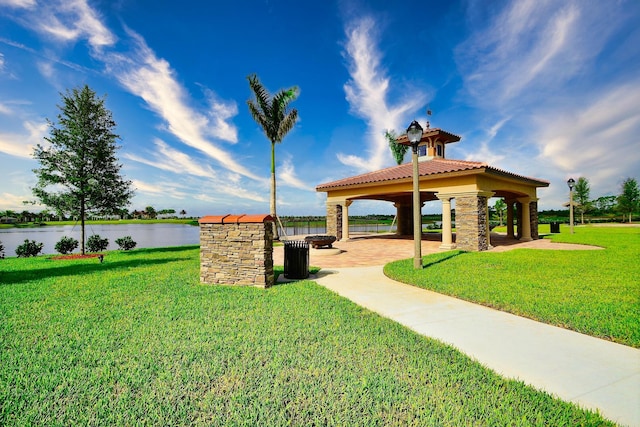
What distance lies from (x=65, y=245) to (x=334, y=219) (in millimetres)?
15872

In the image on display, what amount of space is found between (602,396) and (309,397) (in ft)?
9.23

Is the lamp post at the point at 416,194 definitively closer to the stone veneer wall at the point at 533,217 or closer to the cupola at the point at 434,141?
the cupola at the point at 434,141

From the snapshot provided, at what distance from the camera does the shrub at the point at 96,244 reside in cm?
1678

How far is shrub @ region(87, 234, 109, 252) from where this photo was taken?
55.1 feet

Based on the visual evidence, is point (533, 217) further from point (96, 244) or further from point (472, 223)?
point (96, 244)

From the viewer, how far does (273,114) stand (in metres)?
20.3

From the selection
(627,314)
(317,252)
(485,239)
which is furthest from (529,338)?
(485,239)

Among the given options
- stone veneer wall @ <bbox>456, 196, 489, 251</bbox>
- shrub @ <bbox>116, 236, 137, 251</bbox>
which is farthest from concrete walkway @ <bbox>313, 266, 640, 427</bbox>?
shrub @ <bbox>116, 236, 137, 251</bbox>

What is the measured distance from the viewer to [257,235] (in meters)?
7.10

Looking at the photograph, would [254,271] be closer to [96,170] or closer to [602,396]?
[602,396]

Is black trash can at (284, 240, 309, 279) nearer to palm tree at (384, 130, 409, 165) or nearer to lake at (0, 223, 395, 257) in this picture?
lake at (0, 223, 395, 257)

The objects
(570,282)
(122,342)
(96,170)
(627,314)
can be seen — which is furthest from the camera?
(96,170)

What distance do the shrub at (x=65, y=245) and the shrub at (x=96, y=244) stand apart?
0.68m

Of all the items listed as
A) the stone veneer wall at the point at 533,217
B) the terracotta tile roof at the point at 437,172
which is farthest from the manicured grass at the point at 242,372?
the stone veneer wall at the point at 533,217
